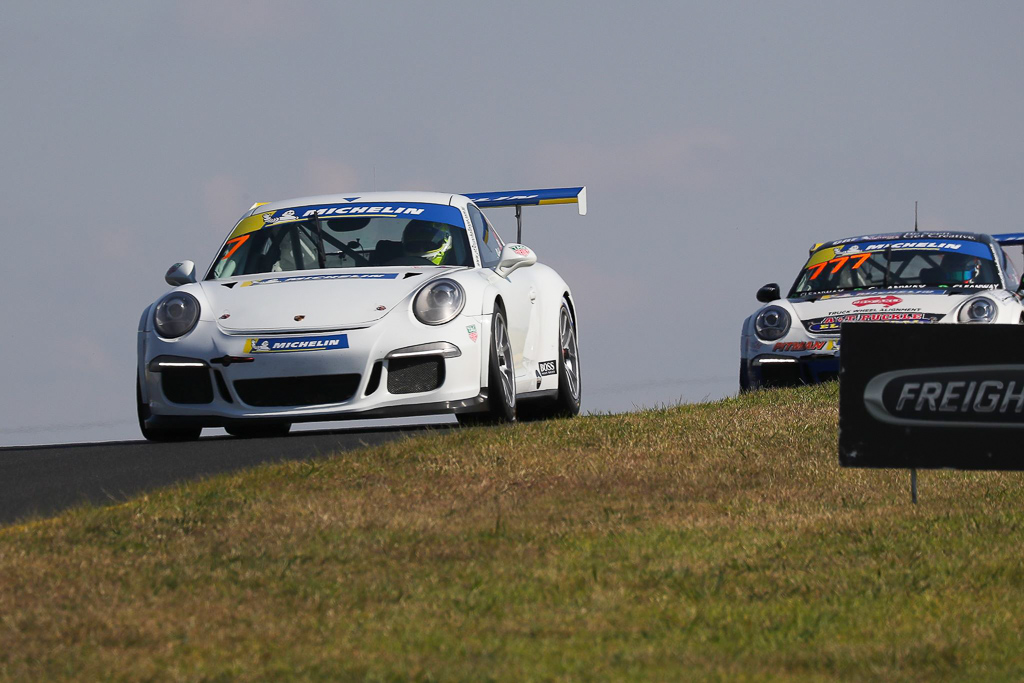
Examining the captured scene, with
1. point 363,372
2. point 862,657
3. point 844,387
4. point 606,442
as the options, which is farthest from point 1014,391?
point 363,372

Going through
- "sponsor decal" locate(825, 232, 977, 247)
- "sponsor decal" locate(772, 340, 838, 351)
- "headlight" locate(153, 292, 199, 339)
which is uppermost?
"headlight" locate(153, 292, 199, 339)

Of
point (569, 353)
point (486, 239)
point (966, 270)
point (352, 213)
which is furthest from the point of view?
point (966, 270)

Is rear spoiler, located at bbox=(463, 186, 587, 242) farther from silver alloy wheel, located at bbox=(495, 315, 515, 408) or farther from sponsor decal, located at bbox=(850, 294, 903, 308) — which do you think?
silver alloy wheel, located at bbox=(495, 315, 515, 408)

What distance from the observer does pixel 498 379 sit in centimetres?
838

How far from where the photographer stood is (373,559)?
469 cm

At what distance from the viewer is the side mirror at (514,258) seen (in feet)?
29.8

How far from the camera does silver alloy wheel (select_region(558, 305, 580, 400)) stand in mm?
10250

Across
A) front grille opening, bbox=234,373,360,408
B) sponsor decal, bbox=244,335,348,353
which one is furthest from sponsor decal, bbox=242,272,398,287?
front grille opening, bbox=234,373,360,408

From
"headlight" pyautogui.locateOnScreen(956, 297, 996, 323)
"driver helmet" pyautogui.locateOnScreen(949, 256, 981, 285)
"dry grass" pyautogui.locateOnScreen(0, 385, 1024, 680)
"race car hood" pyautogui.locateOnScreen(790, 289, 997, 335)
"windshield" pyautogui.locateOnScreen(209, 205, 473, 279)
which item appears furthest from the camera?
"driver helmet" pyautogui.locateOnScreen(949, 256, 981, 285)

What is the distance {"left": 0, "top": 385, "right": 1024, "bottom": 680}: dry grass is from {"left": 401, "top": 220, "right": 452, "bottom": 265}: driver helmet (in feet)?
7.58

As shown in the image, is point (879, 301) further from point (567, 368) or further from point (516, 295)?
point (516, 295)

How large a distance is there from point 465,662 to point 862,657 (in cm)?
98

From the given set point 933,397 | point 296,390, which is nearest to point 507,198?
point 296,390

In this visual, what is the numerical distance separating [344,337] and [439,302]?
573 millimetres
